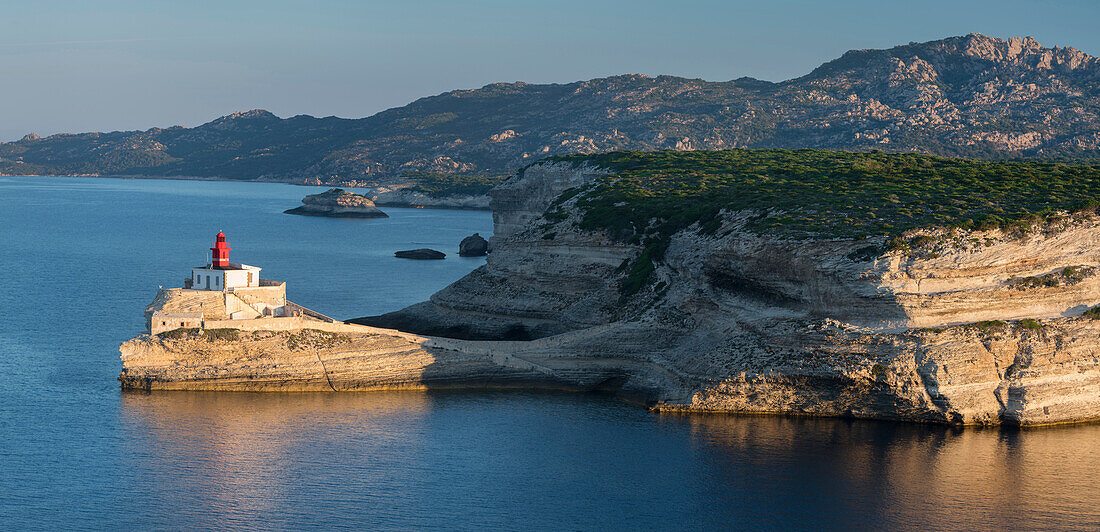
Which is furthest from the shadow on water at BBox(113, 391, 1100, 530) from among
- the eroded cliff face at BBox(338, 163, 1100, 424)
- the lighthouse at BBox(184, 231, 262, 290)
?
the lighthouse at BBox(184, 231, 262, 290)


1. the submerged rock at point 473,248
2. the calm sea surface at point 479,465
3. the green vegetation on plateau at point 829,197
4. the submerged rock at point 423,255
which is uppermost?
the green vegetation on plateau at point 829,197

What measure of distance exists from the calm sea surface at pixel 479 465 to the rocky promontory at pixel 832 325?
1662 millimetres

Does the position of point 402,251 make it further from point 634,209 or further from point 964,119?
point 964,119

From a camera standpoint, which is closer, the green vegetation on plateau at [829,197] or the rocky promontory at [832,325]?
the rocky promontory at [832,325]

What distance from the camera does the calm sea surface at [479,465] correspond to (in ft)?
135

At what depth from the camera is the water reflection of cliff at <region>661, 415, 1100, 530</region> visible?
41.9m

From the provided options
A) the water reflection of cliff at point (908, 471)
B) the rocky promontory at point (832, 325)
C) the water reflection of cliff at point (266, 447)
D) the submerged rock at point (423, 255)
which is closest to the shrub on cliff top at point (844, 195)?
the rocky promontory at point (832, 325)

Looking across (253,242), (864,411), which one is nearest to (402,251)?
(253,242)

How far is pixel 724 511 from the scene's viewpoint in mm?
42094

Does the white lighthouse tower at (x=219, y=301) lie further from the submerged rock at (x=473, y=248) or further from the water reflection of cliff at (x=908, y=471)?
the submerged rock at (x=473, y=248)

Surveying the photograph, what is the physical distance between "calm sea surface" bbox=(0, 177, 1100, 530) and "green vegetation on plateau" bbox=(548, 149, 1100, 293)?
11.4m

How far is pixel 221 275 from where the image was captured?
61.1 metres

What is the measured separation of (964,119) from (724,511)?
17135cm

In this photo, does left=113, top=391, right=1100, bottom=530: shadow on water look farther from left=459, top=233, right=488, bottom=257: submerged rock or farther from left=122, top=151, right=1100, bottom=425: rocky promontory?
left=459, top=233, right=488, bottom=257: submerged rock
